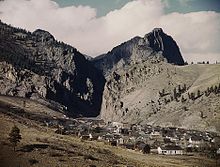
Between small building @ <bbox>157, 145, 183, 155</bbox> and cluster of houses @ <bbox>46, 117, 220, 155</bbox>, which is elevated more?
cluster of houses @ <bbox>46, 117, 220, 155</bbox>

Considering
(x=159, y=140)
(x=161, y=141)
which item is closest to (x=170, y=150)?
(x=161, y=141)

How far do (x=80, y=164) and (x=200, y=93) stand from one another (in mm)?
146527

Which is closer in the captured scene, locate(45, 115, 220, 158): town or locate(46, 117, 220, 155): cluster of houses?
locate(45, 115, 220, 158): town

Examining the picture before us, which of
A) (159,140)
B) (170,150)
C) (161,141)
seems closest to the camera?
(170,150)

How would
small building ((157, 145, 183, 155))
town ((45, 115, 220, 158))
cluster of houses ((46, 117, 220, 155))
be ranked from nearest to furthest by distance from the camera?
1. small building ((157, 145, 183, 155))
2. town ((45, 115, 220, 158))
3. cluster of houses ((46, 117, 220, 155))

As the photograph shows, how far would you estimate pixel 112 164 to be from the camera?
58281mm

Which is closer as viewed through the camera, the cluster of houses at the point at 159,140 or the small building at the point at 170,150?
the small building at the point at 170,150

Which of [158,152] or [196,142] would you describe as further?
[196,142]

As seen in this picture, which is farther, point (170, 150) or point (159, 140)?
point (159, 140)

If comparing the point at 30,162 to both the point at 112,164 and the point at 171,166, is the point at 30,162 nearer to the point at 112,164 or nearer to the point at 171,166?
the point at 112,164

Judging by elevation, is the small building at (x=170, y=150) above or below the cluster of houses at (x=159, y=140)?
below

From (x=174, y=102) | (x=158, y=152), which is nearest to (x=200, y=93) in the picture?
(x=174, y=102)

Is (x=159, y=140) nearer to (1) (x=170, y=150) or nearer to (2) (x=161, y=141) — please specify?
(2) (x=161, y=141)

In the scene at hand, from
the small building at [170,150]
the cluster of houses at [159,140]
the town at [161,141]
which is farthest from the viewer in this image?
the cluster of houses at [159,140]
